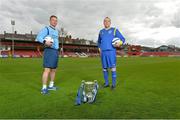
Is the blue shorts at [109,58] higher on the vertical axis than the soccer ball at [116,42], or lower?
lower

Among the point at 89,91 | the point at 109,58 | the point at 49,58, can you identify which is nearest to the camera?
the point at 89,91

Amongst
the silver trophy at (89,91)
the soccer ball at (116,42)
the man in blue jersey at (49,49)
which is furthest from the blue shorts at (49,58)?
the soccer ball at (116,42)

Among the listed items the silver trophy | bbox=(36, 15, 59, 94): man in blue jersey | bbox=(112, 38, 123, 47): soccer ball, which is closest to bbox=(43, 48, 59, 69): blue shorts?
bbox=(36, 15, 59, 94): man in blue jersey

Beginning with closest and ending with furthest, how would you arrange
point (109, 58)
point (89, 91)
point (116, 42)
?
1. point (89, 91)
2. point (116, 42)
3. point (109, 58)

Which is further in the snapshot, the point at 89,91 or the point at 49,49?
the point at 49,49

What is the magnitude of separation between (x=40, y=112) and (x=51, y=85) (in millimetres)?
2503

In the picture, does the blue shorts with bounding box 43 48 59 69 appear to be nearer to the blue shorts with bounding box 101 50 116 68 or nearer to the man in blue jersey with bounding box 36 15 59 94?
the man in blue jersey with bounding box 36 15 59 94

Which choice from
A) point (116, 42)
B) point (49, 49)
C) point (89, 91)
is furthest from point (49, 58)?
point (116, 42)

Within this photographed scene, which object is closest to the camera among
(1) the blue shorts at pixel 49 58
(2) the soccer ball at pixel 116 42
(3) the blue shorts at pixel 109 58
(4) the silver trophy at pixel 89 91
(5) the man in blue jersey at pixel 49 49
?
(4) the silver trophy at pixel 89 91

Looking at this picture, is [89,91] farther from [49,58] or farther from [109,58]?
[109,58]

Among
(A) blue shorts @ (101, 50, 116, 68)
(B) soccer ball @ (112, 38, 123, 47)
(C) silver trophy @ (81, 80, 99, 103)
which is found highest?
(B) soccer ball @ (112, 38, 123, 47)

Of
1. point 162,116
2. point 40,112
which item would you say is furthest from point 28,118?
point 162,116

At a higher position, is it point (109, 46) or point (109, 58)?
point (109, 46)

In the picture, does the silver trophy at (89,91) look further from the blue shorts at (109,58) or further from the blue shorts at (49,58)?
the blue shorts at (109,58)
